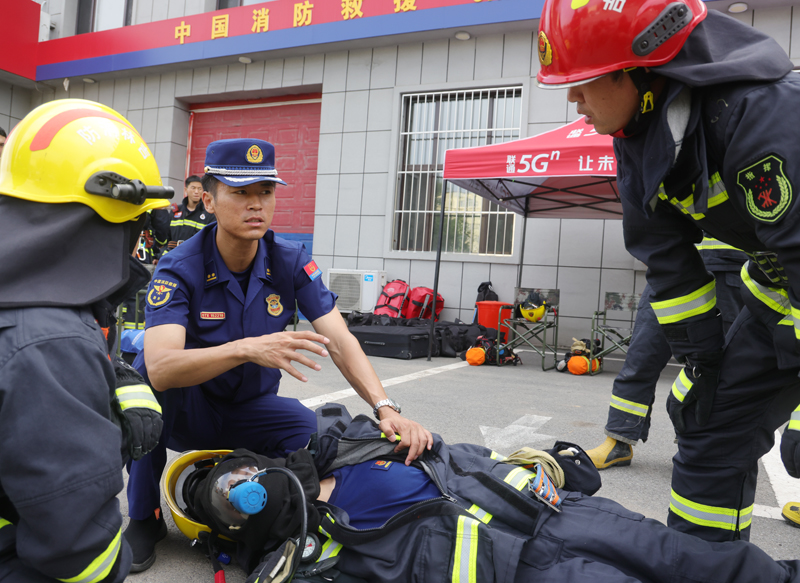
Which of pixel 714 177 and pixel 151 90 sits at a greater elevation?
pixel 151 90

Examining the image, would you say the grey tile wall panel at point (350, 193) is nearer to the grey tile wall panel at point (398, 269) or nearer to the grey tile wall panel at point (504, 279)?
the grey tile wall panel at point (398, 269)

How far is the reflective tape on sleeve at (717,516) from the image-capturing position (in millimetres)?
1772

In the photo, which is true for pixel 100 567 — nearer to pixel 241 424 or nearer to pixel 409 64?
pixel 241 424

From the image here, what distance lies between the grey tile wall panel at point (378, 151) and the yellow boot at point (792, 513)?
8.07m

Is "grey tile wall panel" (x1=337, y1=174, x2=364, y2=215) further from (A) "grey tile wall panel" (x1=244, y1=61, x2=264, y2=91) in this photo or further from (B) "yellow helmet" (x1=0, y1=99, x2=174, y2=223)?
(B) "yellow helmet" (x1=0, y1=99, x2=174, y2=223)

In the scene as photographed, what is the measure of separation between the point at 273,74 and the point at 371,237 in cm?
379

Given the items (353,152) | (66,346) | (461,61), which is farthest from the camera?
(353,152)

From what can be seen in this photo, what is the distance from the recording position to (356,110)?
10.0 metres

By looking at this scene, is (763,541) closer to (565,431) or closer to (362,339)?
(565,431)

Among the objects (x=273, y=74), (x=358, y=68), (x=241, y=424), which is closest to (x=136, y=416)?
(x=241, y=424)

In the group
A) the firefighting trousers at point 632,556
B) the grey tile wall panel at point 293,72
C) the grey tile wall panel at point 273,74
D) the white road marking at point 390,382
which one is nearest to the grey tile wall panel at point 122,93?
the grey tile wall panel at point 273,74

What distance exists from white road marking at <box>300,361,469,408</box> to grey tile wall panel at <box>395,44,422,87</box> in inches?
202

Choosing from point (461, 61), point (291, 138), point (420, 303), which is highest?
point (461, 61)

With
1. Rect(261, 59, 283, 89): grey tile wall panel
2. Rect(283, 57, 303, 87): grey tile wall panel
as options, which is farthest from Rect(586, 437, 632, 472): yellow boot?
Rect(261, 59, 283, 89): grey tile wall panel
